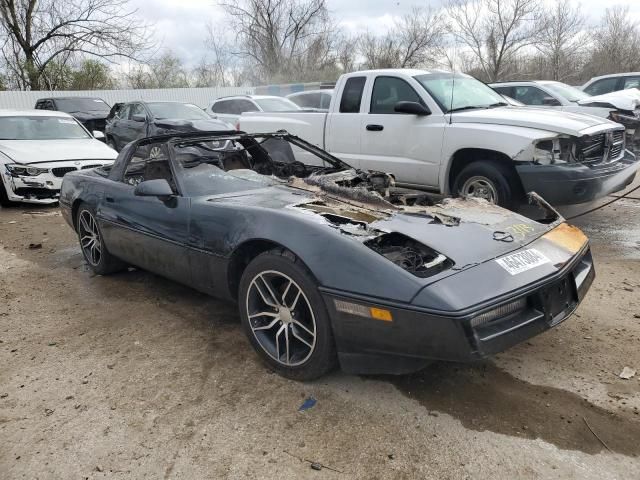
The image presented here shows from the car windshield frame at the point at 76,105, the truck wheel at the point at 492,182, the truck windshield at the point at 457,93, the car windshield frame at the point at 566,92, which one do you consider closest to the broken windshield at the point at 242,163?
the truck wheel at the point at 492,182

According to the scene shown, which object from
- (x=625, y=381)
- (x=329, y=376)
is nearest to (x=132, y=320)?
(x=329, y=376)

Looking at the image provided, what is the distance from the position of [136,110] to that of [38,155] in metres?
4.45

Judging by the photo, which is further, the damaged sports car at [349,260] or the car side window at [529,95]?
the car side window at [529,95]

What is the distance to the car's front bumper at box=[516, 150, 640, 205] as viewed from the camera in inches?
208

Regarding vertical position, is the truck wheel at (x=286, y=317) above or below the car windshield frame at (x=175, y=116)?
below

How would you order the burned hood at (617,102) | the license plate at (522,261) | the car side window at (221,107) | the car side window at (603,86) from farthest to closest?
1. the car side window at (221,107)
2. the car side window at (603,86)
3. the burned hood at (617,102)
4. the license plate at (522,261)

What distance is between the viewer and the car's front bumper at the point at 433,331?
92.9 inches

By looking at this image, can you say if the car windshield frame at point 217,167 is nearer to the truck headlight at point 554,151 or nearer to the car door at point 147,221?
the car door at point 147,221

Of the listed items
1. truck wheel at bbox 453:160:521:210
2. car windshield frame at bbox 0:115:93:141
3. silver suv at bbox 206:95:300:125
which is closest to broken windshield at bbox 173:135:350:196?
truck wheel at bbox 453:160:521:210

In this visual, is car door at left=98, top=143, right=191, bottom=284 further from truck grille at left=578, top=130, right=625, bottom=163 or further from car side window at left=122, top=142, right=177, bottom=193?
truck grille at left=578, top=130, right=625, bottom=163

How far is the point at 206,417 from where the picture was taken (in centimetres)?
266

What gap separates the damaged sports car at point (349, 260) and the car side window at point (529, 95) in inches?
285

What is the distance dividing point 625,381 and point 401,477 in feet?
4.85

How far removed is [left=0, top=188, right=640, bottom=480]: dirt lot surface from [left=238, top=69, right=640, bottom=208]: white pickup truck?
181 centimetres
